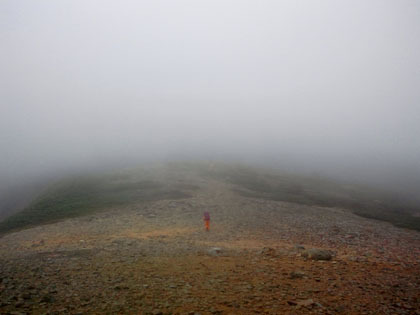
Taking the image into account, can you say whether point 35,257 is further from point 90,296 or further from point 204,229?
point 204,229

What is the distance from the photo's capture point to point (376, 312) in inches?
275

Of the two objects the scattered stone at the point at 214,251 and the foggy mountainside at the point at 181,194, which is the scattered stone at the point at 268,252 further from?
the foggy mountainside at the point at 181,194

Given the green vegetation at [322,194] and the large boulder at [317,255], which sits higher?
the large boulder at [317,255]

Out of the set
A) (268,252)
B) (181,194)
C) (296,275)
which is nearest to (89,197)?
(181,194)

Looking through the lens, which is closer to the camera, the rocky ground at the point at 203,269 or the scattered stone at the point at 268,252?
the rocky ground at the point at 203,269

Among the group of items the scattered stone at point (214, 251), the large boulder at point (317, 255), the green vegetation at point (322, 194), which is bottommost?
the green vegetation at point (322, 194)

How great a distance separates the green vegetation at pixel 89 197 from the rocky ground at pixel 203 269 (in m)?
4.06

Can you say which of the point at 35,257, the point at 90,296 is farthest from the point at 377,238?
the point at 35,257

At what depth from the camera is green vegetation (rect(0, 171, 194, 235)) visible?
72.0 ft

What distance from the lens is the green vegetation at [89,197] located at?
72.0 ft

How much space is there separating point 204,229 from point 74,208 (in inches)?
499

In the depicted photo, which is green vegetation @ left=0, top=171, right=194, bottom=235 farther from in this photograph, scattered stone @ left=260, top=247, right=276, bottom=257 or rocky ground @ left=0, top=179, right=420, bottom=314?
scattered stone @ left=260, top=247, right=276, bottom=257

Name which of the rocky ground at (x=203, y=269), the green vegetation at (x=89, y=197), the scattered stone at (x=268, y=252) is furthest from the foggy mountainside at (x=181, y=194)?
the scattered stone at (x=268, y=252)

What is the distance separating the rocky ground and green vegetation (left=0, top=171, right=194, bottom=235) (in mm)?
4059
